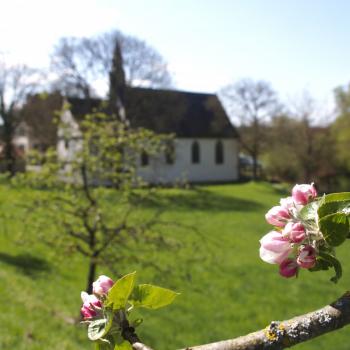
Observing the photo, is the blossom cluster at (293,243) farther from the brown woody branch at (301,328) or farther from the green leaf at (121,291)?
the green leaf at (121,291)

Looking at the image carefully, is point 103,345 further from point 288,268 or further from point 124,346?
point 288,268

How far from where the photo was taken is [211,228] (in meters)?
20.4

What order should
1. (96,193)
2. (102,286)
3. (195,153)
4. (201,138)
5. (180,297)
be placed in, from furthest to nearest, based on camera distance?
(201,138) < (195,153) < (180,297) < (96,193) < (102,286)

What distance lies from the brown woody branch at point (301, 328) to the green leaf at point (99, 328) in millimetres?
110

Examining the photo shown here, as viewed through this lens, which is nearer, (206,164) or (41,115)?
(41,115)

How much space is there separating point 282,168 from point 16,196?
35656mm

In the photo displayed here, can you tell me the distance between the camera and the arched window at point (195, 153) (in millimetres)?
42844

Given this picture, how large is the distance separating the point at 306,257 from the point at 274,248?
0.20ft

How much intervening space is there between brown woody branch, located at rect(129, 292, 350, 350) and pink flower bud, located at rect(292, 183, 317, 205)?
0.22 meters

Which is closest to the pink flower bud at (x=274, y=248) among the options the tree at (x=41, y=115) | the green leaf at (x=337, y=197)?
the green leaf at (x=337, y=197)

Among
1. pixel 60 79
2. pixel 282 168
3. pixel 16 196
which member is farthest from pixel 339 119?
pixel 16 196

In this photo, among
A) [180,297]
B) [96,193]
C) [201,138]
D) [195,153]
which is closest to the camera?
[96,193]

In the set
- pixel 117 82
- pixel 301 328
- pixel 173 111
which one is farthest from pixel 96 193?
pixel 173 111

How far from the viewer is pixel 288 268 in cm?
96
